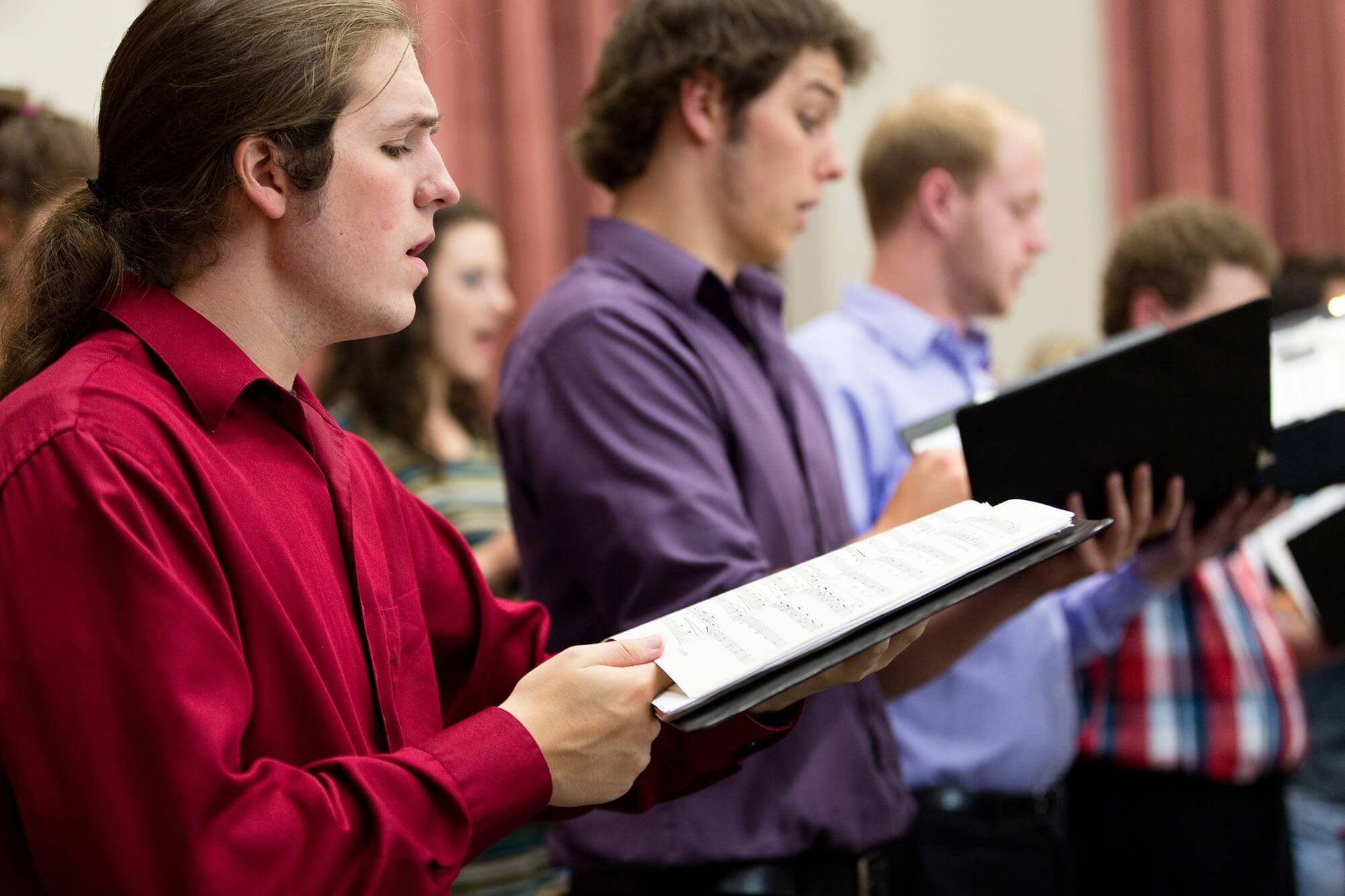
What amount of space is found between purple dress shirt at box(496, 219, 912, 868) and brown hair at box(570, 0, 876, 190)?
139 millimetres

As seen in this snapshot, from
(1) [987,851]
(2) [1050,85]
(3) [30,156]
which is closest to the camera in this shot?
(3) [30,156]

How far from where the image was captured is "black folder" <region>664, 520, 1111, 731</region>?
927 millimetres

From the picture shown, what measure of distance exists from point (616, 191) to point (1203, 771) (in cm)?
129

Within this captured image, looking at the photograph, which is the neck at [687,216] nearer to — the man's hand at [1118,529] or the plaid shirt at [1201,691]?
the man's hand at [1118,529]

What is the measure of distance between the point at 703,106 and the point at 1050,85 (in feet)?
9.36

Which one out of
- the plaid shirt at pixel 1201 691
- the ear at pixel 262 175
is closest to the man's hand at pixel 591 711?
the ear at pixel 262 175

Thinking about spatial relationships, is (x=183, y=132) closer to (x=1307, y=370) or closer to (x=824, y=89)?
(x=824, y=89)

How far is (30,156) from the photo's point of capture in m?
1.65

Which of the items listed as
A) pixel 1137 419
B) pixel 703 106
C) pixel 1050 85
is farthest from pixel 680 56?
pixel 1050 85

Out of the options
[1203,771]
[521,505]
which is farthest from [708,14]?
[1203,771]

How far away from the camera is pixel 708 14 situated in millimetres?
1741

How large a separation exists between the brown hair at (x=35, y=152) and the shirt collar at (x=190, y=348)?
71cm

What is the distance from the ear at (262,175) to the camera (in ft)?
3.23

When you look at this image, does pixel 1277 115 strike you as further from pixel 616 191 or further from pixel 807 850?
pixel 807 850
